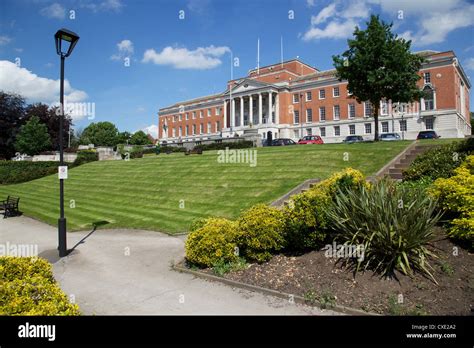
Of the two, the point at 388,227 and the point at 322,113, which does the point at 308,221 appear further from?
the point at 322,113

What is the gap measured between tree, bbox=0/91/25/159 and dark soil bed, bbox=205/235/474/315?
67.3 m

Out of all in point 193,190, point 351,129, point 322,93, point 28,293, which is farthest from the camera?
point 322,93

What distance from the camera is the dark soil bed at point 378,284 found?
5.70 metres

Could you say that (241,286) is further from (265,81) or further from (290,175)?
(265,81)

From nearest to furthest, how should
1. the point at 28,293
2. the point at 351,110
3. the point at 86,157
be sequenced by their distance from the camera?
1. the point at 28,293
2. the point at 86,157
3. the point at 351,110

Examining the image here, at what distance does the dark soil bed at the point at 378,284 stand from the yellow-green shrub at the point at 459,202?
1.28 ft

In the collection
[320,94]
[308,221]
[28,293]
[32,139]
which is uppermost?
[320,94]

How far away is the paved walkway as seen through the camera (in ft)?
20.4

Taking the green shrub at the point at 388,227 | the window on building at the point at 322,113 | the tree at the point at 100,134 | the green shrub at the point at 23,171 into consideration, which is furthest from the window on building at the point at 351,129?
the tree at the point at 100,134

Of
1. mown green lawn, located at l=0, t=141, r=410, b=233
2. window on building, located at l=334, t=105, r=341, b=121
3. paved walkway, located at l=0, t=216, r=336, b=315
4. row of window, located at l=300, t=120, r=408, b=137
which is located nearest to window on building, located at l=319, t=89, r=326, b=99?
window on building, located at l=334, t=105, r=341, b=121

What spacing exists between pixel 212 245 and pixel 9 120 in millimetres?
68876

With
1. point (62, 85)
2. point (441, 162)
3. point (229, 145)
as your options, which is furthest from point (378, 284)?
point (229, 145)

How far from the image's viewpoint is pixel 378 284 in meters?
6.35

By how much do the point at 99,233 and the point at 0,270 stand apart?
8.81 metres
